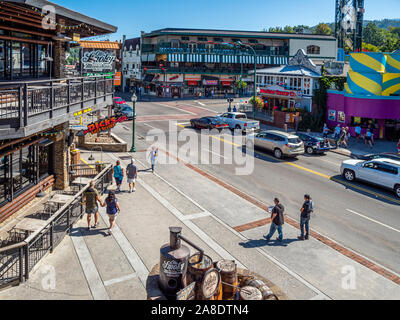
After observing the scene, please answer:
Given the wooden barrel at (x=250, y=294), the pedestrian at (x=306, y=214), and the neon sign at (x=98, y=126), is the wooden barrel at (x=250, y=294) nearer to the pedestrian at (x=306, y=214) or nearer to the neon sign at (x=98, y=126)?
the pedestrian at (x=306, y=214)

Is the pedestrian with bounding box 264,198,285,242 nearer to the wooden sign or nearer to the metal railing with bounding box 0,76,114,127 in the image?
the wooden sign

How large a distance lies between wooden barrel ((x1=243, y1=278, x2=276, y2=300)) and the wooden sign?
1.30m

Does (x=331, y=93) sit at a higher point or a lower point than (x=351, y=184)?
higher

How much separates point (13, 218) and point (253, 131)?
26.2 m

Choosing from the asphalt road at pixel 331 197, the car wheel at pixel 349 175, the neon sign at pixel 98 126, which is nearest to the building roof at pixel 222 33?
the asphalt road at pixel 331 197

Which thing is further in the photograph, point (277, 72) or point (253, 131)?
point (277, 72)

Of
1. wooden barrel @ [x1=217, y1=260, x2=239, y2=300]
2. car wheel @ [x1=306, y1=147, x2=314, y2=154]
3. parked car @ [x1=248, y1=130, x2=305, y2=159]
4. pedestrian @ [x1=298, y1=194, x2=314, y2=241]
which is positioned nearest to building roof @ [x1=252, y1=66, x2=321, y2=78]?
car wheel @ [x1=306, y1=147, x2=314, y2=154]

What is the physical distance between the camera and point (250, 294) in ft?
24.1

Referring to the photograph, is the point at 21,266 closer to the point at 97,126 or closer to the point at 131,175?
the point at 131,175

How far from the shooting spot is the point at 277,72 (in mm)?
45500

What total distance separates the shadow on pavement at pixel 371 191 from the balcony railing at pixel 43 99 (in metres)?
13.7

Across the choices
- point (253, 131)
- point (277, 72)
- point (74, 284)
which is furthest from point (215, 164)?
point (277, 72)

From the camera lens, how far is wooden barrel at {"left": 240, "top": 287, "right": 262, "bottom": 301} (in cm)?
723
